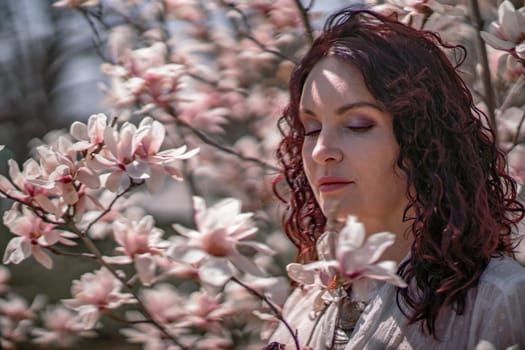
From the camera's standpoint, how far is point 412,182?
45.1 inches

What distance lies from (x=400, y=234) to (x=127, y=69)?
673 millimetres

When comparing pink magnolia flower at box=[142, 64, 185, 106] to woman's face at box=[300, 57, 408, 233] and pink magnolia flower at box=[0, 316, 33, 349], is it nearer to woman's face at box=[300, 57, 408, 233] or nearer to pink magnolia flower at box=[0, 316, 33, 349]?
woman's face at box=[300, 57, 408, 233]

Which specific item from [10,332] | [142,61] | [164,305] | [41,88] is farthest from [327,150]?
[41,88]

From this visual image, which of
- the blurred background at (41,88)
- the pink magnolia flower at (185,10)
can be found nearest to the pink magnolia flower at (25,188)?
the pink magnolia flower at (185,10)

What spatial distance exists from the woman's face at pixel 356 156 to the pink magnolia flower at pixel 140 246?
1.09 ft

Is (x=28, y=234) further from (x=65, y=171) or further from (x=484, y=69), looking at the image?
(x=484, y=69)

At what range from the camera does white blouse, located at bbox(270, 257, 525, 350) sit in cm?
102

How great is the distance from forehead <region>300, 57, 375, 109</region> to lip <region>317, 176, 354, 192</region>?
0.10m

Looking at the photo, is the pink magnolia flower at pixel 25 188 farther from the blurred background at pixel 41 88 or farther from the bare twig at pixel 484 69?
the blurred background at pixel 41 88

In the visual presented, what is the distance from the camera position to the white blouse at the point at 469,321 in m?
1.02

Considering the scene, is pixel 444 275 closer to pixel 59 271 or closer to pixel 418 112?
pixel 418 112

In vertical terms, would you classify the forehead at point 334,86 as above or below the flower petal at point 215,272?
above

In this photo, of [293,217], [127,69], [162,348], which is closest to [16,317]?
[162,348]

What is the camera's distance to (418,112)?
1.16 meters
